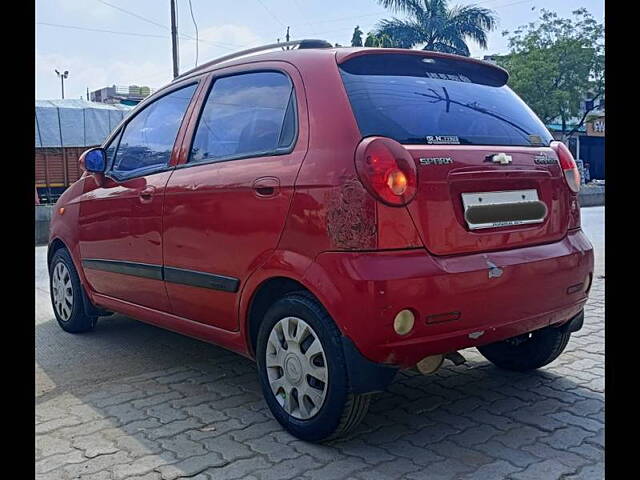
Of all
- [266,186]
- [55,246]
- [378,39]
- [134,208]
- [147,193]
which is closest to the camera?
[266,186]

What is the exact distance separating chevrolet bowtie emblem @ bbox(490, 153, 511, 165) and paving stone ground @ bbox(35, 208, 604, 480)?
4.07 ft

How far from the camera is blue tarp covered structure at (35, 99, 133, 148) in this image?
2081cm

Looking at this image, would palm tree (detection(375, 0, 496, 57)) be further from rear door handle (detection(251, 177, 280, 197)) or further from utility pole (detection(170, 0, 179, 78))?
rear door handle (detection(251, 177, 280, 197))

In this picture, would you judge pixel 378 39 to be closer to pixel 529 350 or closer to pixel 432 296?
pixel 529 350

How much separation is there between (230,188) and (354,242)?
860mm

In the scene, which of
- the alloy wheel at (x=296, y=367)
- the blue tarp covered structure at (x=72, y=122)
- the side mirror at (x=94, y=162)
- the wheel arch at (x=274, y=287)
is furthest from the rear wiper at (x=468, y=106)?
the blue tarp covered structure at (x=72, y=122)

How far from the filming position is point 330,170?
2.79m

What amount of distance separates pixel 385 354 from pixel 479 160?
0.96 m

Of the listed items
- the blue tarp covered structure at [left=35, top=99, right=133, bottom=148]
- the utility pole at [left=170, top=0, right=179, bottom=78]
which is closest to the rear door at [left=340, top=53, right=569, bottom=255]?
the blue tarp covered structure at [left=35, top=99, right=133, bottom=148]

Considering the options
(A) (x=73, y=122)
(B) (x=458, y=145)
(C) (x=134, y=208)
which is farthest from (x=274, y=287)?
(A) (x=73, y=122)

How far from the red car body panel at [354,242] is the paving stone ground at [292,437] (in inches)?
16.7

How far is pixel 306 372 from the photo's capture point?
9.77 feet
